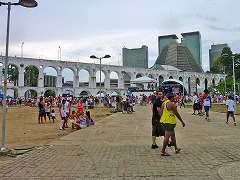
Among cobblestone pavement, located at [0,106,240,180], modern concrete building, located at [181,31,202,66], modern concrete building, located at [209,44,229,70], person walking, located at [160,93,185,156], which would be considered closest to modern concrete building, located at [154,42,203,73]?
modern concrete building, located at [181,31,202,66]

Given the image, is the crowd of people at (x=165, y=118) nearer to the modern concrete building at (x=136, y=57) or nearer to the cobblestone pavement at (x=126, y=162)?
the cobblestone pavement at (x=126, y=162)

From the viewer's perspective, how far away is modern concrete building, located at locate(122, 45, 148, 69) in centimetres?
11869

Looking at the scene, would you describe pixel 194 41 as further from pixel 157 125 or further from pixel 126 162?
pixel 126 162

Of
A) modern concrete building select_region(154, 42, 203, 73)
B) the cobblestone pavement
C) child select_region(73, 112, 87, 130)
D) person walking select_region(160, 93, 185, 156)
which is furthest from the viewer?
modern concrete building select_region(154, 42, 203, 73)

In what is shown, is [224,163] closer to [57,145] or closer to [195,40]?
[57,145]

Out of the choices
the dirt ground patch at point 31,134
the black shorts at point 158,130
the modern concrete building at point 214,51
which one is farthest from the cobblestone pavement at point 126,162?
the modern concrete building at point 214,51

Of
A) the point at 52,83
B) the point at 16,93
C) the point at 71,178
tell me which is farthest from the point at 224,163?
the point at 52,83

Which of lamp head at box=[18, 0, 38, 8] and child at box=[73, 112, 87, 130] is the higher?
lamp head at box=[18, 0, 38, 8]

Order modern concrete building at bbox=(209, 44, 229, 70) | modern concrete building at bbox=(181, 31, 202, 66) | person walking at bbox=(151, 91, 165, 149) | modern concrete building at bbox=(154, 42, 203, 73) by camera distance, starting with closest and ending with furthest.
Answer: person walking at bbox=(151, 91, 165, 149), modern concrete building at bbox=(154, 42, 203, 73), modern concrete building at bbox=(181, 31, 202, 66), modern concrete building at bbox=(209, 44, 229, 70)

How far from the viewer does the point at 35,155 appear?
699 centimetres

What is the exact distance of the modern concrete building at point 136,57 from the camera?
4673 inches

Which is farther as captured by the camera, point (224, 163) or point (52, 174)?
point (224, 163)

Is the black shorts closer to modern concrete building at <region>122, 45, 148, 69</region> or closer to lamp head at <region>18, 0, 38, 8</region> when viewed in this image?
lamp head at <region>18, 0, 38, 8</region>

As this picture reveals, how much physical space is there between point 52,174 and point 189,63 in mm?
111202
